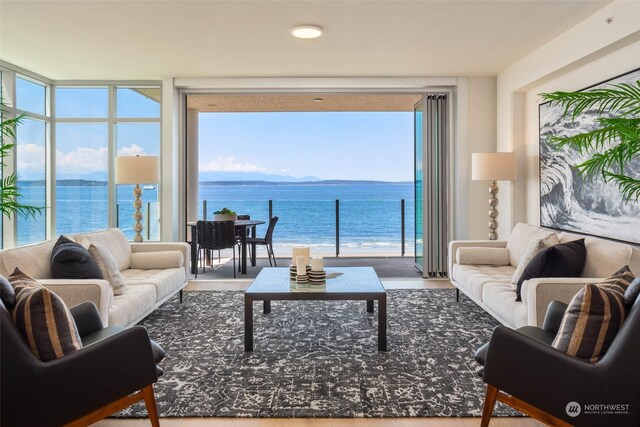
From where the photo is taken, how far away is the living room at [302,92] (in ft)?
8.87

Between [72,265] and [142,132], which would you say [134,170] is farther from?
[72,265]

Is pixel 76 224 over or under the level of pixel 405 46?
under

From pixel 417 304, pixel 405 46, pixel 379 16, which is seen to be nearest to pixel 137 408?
pixel 417 304

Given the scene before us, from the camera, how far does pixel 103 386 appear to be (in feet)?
6.20

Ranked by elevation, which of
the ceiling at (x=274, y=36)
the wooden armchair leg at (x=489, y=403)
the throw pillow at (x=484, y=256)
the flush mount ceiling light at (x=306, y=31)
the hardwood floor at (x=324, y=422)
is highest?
Answer: the ceiling at (x=274, y=36)

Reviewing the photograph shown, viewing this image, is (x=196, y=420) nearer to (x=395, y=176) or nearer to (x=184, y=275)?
(x=184, y=275)

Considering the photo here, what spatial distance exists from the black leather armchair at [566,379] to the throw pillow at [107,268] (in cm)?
263

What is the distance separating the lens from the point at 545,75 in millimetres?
4453

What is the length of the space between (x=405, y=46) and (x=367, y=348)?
2.94 metres

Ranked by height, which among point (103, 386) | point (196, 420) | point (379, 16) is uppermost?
point (379, 16)

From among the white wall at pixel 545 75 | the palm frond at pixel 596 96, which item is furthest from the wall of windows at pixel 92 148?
the palm frond at pixel 596 96

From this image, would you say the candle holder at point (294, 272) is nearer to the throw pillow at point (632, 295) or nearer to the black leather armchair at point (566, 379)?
the black leather armchair at point (566, 379)

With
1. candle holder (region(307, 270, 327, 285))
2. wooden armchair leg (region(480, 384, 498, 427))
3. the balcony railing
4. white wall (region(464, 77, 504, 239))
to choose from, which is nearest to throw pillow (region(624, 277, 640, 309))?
wooden armchair leg (region(480, 384, 498, 427))

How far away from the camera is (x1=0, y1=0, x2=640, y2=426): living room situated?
2.70m
